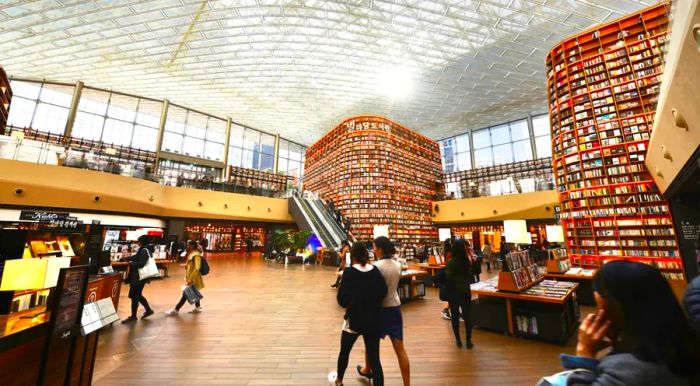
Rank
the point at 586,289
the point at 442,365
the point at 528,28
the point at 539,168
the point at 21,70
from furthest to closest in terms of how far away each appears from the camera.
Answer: the point at 539,168, the point at 21,70, the point at 528,28, the point at 586,289, the point at 442,365

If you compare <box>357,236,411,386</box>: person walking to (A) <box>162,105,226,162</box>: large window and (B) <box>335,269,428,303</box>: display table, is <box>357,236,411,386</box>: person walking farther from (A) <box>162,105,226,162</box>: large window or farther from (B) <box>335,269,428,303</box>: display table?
(A) <box>162,105,226,162</box>: large window

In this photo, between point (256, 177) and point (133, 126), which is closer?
point (133, 126)

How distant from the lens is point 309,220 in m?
14.0

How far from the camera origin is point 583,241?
7.23m

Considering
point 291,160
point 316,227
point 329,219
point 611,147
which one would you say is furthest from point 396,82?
point 291,160

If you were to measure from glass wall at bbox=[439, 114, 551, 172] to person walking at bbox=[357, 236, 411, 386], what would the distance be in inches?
796

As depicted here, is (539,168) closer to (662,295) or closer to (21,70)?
(662,295)

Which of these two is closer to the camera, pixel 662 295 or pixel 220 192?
pixel 662 295

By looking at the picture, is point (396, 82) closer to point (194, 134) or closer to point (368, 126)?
point (368, 126)

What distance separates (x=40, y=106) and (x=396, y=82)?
786 inches

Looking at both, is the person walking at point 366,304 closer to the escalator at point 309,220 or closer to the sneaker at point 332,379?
the sneaker at point 332,379

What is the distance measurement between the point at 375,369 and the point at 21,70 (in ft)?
74.7

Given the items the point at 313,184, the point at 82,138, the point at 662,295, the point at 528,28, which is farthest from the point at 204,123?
the point at 662,295

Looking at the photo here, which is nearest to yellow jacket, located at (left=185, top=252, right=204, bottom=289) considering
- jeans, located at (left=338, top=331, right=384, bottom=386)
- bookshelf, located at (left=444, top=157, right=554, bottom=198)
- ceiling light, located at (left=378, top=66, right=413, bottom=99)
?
jeans, located at (left=338, top=331, right=384, bottom=386)
